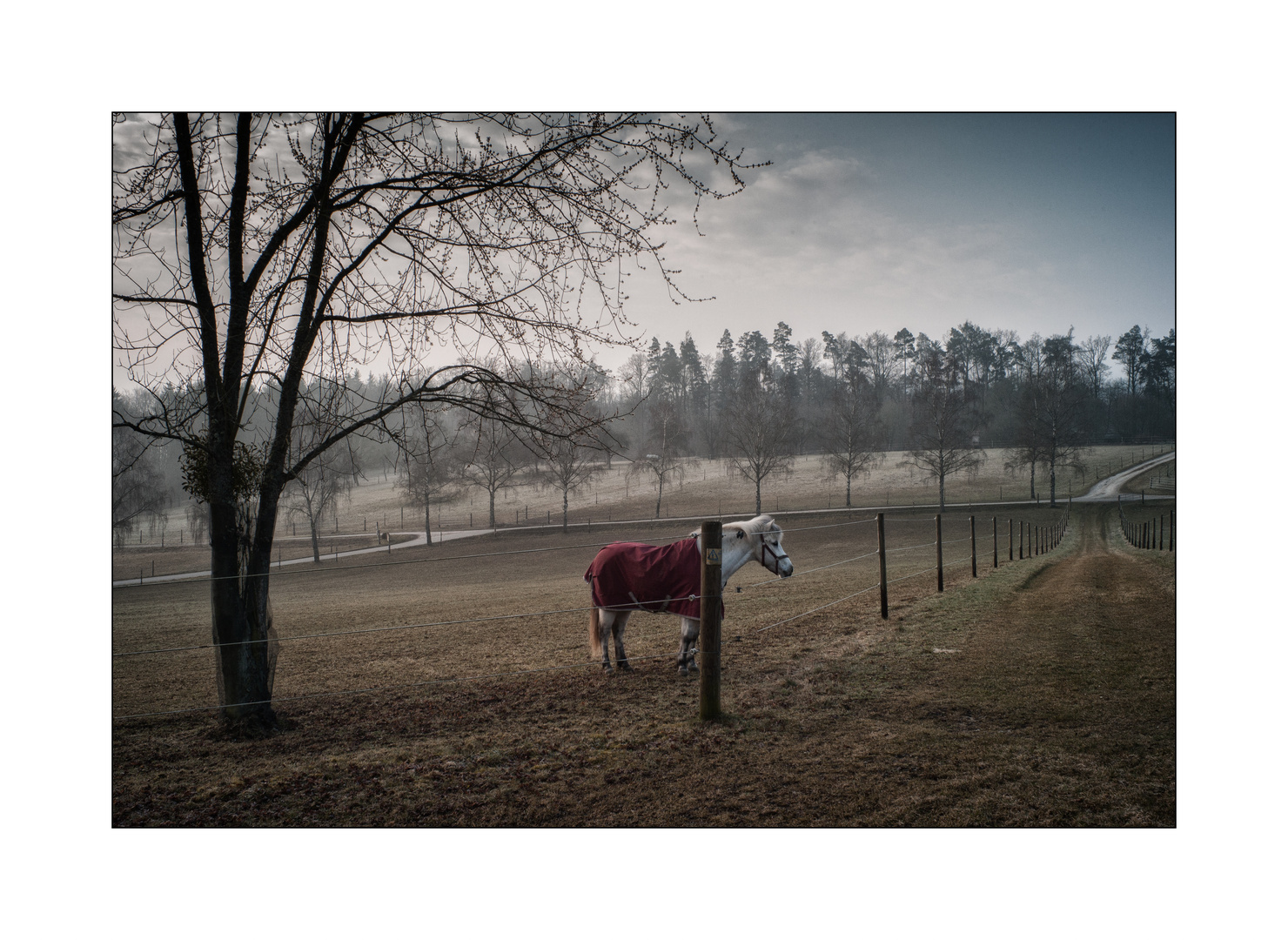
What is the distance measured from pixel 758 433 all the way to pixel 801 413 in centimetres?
115

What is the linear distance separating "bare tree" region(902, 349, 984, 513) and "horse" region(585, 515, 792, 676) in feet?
12.4

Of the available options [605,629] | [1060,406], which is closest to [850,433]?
[1060,406]

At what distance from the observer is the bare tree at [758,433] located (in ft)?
34.4

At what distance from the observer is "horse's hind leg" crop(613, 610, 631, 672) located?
501 cm

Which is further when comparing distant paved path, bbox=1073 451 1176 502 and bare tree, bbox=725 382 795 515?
bare tree, bbox=725 382 795 515

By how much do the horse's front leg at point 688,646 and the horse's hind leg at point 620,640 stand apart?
451 mm

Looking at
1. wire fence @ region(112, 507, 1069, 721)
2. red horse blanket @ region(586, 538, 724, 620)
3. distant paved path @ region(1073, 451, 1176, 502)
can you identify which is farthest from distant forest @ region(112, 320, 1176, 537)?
wire fence @ region(112, 507, 1069, 721)

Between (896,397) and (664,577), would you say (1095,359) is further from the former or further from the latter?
(896,397)

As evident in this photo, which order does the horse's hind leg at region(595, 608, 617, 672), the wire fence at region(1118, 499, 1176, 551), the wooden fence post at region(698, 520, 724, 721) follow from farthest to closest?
1. the wire fence at region(1118, 499, 1176, 551)
2. the horse's hind leg at region(595, 608, 617, 672)
3. the wooden fence post at region(698, 520, 724, 721)

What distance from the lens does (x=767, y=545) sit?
523 centimetres

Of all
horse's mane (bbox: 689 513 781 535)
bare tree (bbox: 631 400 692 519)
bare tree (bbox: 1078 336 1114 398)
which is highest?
Answer: bare tree (bbox: 1078 336 1114 398)

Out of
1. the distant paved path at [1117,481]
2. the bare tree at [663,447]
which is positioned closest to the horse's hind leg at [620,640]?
the distant paved path at [1117,481]

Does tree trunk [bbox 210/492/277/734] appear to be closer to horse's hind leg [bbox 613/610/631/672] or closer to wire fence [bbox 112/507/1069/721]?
wire fence [bbox 112/507/1069/721]

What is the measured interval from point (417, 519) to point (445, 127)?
21067 mm
